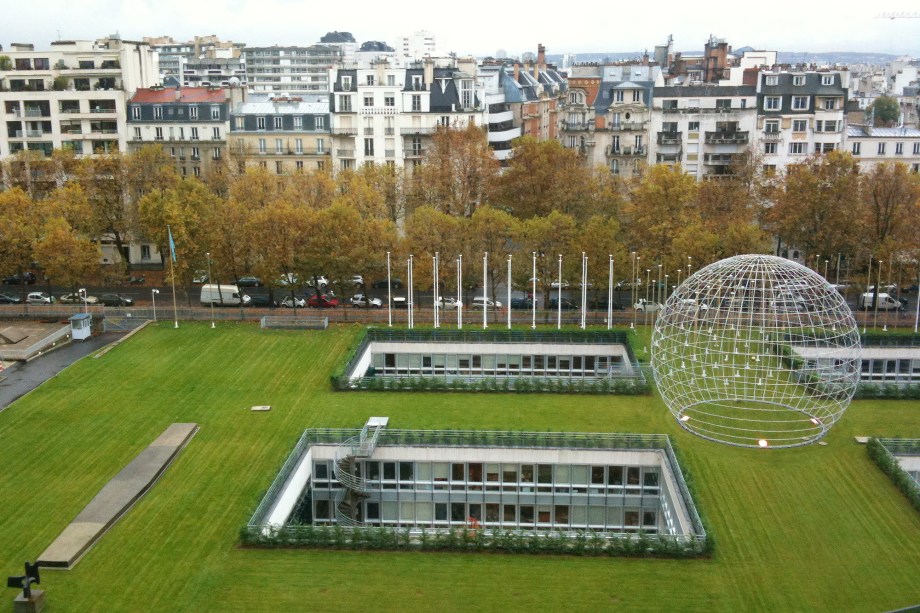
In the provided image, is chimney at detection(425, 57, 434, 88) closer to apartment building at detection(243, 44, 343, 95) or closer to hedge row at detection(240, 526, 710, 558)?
hedge row at detection(240, 526, 710, 558)

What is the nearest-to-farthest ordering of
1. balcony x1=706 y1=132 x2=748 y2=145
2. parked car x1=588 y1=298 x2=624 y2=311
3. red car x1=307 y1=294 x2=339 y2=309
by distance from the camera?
parked car x1=588 y1=298 x2=624 y2=311 < red car x1=307 y1=294 x2=339 y2=309 < balcony x1=706 y1=132 x2=748 y2=145

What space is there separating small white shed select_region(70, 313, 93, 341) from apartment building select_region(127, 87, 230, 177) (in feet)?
112

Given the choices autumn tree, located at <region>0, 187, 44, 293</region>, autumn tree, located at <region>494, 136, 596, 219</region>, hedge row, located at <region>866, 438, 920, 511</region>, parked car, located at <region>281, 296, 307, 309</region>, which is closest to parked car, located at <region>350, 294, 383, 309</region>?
parked car, located at <region>281, 296, 307, 309</region>

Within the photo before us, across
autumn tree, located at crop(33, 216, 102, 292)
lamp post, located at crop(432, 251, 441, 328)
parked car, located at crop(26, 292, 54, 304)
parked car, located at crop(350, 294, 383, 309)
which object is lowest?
parked car, located at crop(350, 294, 383, 309)

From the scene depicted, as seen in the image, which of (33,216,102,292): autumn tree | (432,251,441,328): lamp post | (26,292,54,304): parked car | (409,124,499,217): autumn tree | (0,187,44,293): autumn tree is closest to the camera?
(432,251,441,328): lamp post

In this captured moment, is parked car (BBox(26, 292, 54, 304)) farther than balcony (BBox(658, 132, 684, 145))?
No

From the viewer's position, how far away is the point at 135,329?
227 ft

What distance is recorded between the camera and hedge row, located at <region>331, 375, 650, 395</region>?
56.1 metres

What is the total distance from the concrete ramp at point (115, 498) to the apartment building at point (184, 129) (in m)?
54.9

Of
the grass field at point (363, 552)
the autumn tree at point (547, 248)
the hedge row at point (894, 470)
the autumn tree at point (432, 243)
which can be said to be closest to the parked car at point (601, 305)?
the autumn tree at point (547, 248)

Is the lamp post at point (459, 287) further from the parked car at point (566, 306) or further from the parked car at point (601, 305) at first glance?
the parked car at point (601, 305)

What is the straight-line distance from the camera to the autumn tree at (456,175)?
285 feet

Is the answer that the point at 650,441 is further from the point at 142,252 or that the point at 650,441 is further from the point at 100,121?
the point at 100,121

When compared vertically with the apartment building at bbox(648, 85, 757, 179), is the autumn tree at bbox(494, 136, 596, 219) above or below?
below
